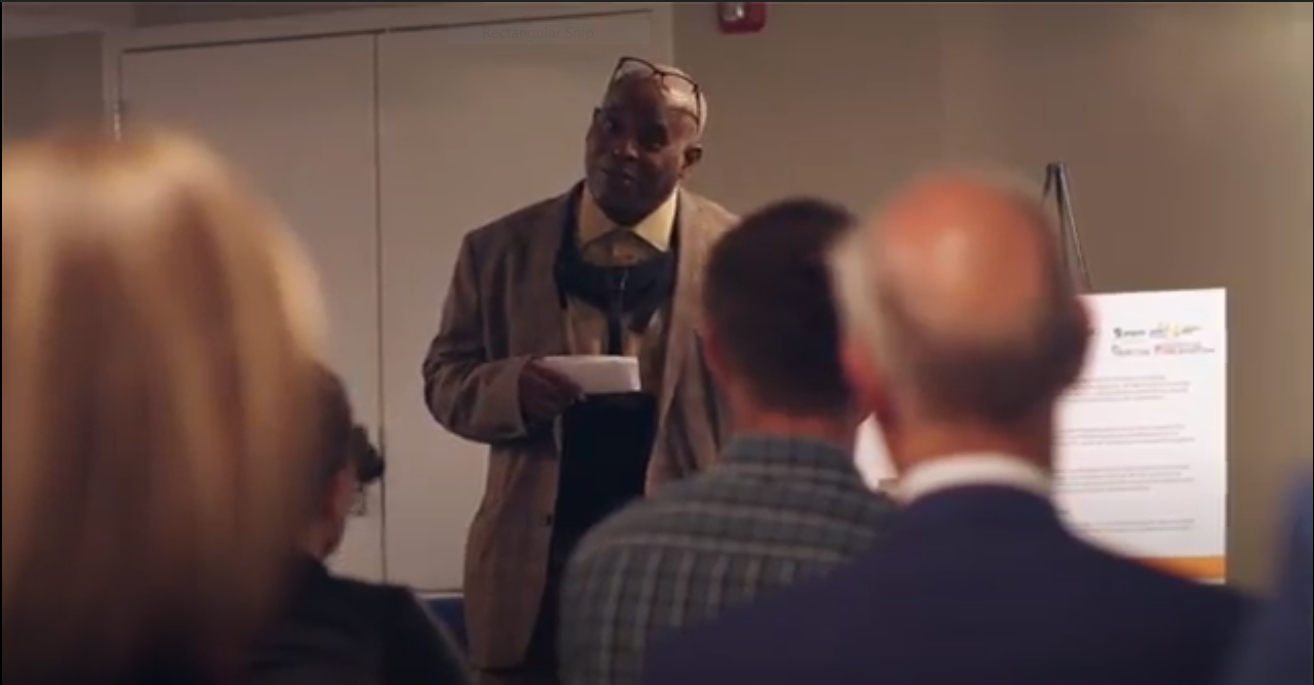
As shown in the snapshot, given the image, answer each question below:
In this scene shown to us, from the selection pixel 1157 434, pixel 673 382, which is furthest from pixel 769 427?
pixel 1157 434

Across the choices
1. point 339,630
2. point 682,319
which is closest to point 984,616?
point 339,630

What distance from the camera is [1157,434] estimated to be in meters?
3.32

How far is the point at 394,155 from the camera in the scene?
414 centimetres

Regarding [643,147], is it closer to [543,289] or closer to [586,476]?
[543,289]

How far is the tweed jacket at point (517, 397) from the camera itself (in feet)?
6.59

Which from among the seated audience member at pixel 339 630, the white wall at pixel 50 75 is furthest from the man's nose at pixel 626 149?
the white wall at pixel 50 75

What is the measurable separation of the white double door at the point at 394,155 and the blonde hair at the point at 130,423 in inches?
115

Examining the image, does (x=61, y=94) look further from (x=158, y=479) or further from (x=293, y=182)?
(x=158, y=479)

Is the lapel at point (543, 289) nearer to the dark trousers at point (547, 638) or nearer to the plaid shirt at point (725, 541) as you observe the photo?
the dark trousers at point (547, 638)

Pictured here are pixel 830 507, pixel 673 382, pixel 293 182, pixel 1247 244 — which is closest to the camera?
pixel 830 507

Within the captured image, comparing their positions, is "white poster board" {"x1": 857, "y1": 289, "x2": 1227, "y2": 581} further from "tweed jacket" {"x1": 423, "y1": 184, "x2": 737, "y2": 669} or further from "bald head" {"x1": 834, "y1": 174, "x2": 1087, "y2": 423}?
"bald head" {"x1": 834, "y1": 174, "x2": 1087, "y2": 423}

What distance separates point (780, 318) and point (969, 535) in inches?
14.0

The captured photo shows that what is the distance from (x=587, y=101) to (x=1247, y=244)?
1675 millimetres

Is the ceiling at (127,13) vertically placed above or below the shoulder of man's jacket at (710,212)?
above
